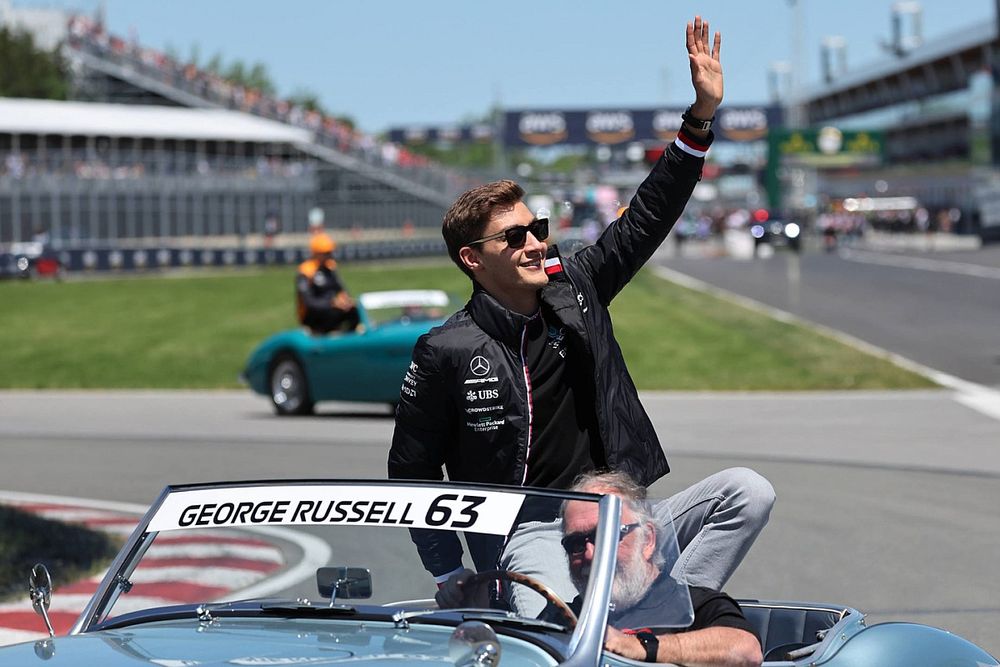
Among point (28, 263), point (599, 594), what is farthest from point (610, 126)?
point (599, 594)

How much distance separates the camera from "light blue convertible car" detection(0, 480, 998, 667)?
3.87 meters

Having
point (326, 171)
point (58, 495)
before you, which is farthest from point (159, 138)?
point (58, 495)

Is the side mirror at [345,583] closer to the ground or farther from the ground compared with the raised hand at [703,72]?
closer to the ground

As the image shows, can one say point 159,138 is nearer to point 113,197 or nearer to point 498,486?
point 113,197

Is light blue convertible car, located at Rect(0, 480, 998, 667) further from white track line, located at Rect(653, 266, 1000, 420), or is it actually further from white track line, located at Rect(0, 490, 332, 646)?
white track line, located at Rect(653, 266, 1000, 420)

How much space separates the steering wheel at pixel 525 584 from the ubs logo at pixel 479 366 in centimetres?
80

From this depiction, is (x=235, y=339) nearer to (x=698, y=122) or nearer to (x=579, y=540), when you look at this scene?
(x=698, y=122)

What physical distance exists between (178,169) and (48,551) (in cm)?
5759

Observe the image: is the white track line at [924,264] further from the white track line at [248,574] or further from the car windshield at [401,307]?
the white track line at [248,574]

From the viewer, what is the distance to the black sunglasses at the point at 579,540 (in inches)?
162

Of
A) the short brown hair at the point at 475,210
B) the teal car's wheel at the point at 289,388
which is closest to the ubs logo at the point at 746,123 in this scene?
the teal car's wheel at the point at 289,388

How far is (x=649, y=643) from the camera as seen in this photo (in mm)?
4141

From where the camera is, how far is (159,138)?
6994 cm

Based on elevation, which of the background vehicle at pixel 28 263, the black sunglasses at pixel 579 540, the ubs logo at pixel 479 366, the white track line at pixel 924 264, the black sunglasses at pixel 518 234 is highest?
the black sunglasses at pixel 518 234
